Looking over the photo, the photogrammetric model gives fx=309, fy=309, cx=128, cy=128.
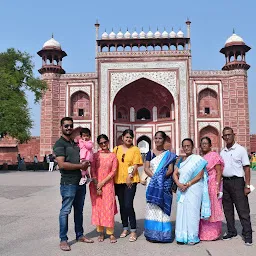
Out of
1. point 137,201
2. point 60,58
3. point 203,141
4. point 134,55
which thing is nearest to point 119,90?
point 134,55

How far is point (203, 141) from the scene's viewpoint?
394 cm

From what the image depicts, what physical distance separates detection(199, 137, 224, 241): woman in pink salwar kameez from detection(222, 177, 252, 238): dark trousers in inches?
3.7

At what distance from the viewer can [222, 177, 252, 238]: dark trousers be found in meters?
3.51

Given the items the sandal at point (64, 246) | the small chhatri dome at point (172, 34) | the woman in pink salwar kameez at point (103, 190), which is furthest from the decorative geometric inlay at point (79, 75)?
the sandal at point (64, 246)

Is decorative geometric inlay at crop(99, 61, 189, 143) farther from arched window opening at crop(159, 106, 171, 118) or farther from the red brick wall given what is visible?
the red brick wall

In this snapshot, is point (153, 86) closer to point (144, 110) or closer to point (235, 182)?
point (144, 110)

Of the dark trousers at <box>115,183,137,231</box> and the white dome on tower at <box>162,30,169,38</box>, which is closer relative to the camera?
the dark trousers at <box>115,183,137,231</box>

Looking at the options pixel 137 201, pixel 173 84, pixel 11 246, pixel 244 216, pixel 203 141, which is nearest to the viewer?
pixel 11 246

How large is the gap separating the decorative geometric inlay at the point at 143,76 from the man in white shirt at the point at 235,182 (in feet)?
64.8

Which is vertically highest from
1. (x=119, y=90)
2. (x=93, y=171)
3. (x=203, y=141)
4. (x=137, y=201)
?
(x=119, y=90)

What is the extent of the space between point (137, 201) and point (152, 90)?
62.5 feet

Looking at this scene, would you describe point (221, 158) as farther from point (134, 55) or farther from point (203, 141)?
point (134, 55)

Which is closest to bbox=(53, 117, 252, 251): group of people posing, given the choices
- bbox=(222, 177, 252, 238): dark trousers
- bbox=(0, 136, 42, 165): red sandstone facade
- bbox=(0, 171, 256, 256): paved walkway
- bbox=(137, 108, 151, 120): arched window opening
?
bbox=(222, 177, 252, 238): dark trousers

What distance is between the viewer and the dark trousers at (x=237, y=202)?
3.51 meters
